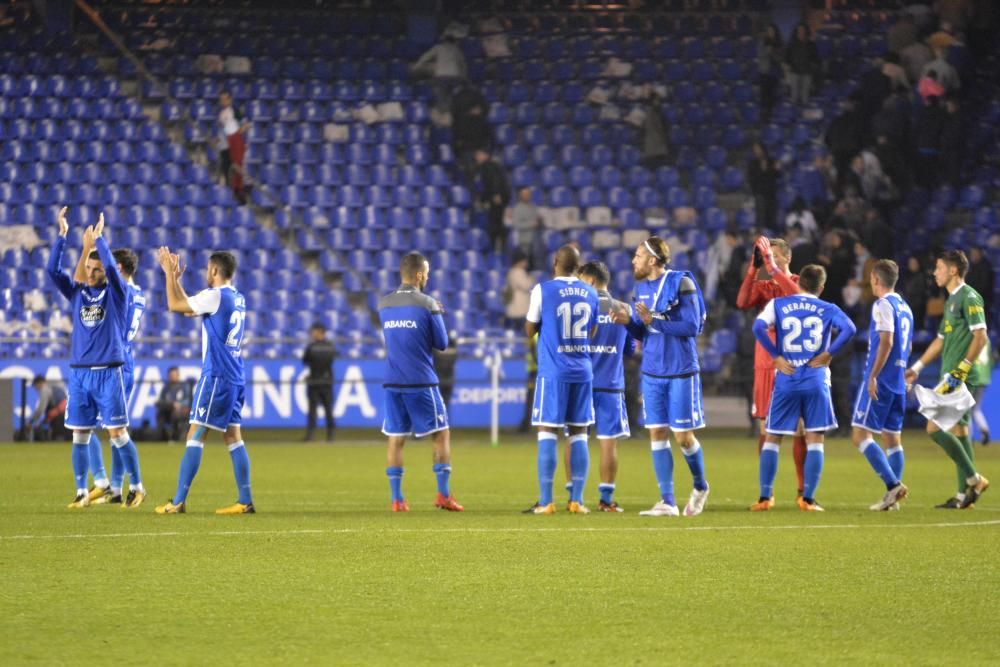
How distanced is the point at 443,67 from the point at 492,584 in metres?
24.1

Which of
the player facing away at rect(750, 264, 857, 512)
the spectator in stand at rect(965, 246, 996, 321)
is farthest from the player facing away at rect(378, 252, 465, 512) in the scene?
the spectator in stand at rect(965, 246, 996, 321)

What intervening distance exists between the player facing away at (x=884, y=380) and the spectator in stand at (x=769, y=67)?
18.3 meters

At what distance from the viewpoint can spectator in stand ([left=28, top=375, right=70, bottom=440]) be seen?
81.3 ft

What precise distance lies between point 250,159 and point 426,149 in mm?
3317

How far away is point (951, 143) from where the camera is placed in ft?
97.8

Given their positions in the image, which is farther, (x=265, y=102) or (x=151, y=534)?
(x=265, y=102)

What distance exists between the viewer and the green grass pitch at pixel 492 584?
6246mm

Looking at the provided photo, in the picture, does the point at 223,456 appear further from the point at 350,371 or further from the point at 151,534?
the point at 151,534

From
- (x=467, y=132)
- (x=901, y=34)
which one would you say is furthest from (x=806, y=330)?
(x=901, y=34)

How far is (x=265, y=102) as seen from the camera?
30844 mm

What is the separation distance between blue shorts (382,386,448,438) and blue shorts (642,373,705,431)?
1.60 m

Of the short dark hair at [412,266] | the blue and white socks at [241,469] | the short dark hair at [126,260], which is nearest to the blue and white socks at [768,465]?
the short dark hair at [412,266]

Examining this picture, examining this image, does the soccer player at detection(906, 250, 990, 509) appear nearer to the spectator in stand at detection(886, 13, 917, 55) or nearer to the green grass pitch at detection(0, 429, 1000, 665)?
the green grass pitch at detection(0, 429, 1000, 665)

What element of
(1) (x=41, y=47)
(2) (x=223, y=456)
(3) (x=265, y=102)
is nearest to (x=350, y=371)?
(2) (x=223, y=456)
